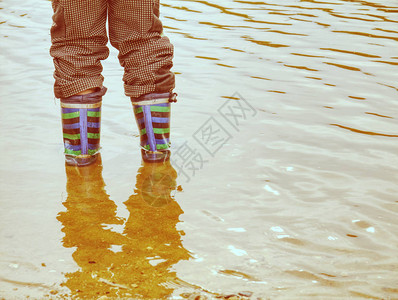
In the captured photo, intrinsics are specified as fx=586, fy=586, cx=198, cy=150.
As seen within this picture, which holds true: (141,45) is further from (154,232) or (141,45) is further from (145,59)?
(154,232)

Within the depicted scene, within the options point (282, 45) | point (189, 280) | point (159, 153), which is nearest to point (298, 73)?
point (282, 45)

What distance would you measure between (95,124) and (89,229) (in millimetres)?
544

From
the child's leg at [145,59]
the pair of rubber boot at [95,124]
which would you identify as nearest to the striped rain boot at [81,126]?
the pair of rubber boot at [95,124]

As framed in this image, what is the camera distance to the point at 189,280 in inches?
59.6

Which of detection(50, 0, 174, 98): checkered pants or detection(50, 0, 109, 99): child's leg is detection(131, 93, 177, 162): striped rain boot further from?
detection(50, 0, 109, 99): child's leg

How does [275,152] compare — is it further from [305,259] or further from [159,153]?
[305,259]

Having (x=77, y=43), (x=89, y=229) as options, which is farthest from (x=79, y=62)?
(x=89, y=229)

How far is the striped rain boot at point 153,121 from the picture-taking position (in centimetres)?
221

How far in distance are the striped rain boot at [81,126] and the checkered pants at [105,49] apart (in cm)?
5

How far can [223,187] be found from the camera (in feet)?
6.81

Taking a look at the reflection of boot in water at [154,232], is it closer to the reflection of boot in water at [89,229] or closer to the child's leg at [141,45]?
the reflection of boot in water at [89,229]

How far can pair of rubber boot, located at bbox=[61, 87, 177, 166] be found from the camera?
7.18ft

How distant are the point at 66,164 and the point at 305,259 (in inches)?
42.2

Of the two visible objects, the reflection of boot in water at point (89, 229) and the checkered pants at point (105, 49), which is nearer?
the reflection of boot in water at point (89, 229)
